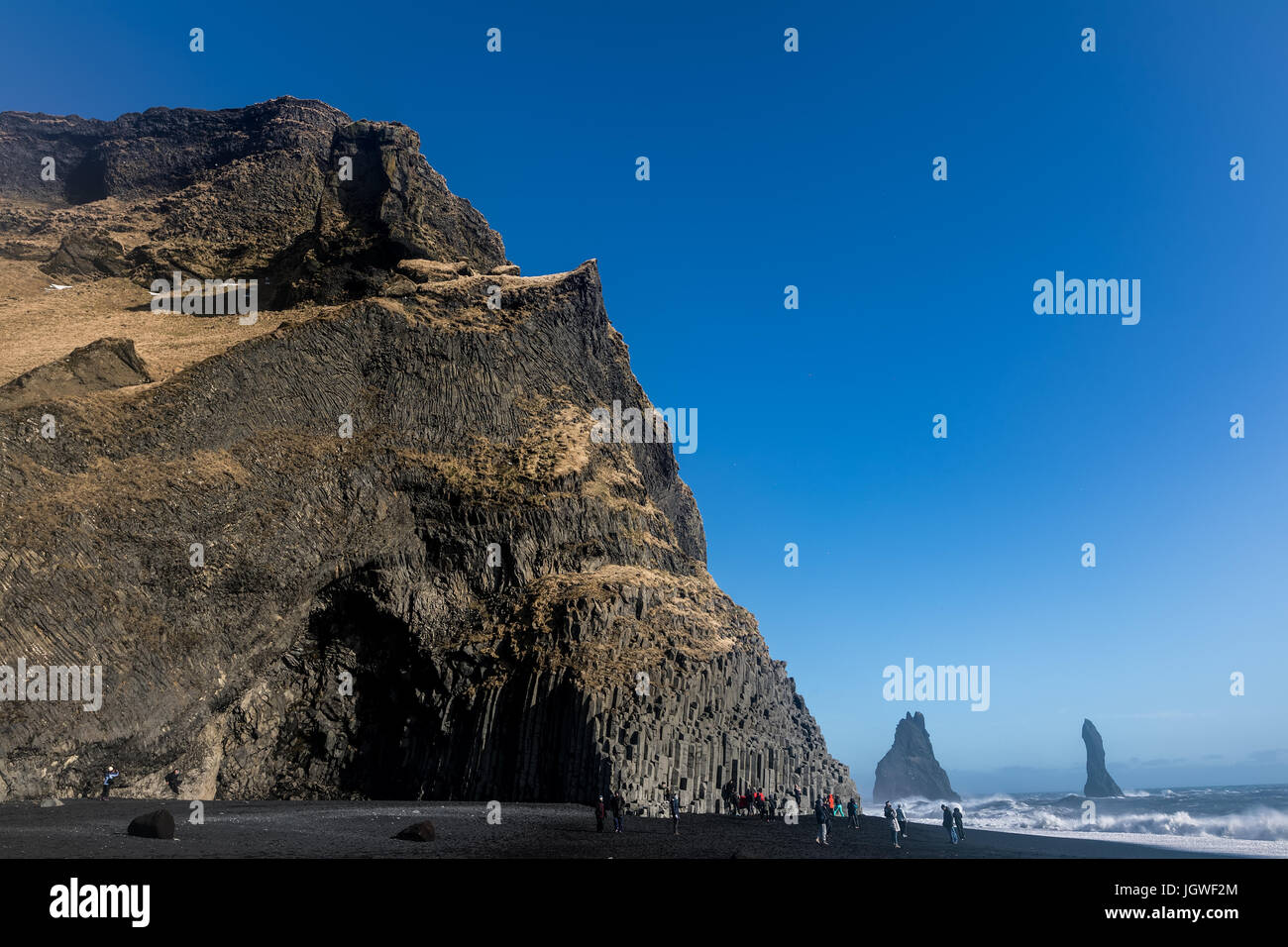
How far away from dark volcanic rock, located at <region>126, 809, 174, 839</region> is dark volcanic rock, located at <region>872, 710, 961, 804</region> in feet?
597

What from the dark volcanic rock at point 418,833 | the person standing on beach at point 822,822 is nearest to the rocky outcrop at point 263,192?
the dark volcanic rock at point 418,833

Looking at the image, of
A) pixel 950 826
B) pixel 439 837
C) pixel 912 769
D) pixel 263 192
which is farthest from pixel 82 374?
pixel 912 769

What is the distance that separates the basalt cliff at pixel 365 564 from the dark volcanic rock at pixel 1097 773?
136291 mm

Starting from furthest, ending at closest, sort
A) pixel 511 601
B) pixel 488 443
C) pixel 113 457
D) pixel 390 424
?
pixel 488 443, pixel 390 424, pixel 511 601, pixel 113 457

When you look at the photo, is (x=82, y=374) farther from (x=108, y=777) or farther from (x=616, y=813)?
(x=616, y=813)

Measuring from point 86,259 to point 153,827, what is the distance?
76.1 metres

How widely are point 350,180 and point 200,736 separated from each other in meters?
60.2

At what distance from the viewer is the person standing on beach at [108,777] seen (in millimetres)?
35356

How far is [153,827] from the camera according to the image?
23.1 m

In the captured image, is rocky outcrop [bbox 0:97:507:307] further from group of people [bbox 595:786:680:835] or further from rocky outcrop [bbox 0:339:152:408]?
group of people [bbox 595:786:680:835]
